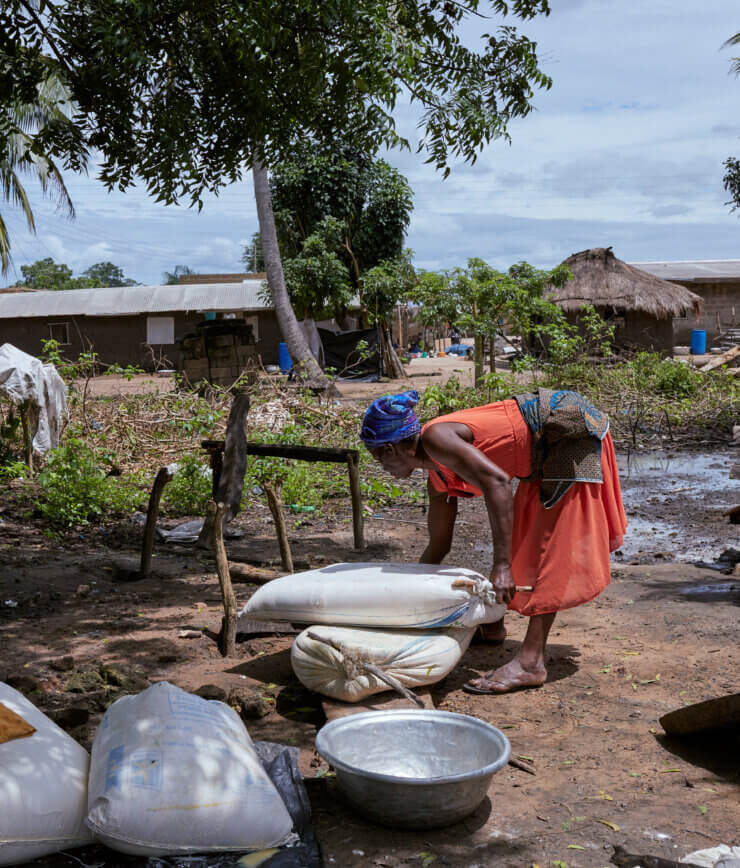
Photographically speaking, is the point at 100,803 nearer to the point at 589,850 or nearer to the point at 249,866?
the point at 249,866

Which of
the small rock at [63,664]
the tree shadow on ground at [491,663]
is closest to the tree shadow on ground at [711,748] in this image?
the tree shadow on ground at [491,663]

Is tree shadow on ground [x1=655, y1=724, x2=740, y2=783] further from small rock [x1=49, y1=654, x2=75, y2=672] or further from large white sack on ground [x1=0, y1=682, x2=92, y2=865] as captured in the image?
small rock [x1=49, y1=654, x2=75, y2=672]

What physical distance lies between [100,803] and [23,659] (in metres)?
1.82

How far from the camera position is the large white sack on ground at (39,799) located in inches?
84.4

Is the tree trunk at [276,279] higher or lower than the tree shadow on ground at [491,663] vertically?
higher

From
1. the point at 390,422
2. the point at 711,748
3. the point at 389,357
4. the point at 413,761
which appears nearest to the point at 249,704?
the point at 413,761

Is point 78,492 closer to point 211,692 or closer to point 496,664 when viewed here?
point 211,692

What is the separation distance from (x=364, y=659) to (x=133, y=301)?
76.9 ft

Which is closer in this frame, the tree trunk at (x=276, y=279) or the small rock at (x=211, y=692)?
the small rock at (x=211, y=692)

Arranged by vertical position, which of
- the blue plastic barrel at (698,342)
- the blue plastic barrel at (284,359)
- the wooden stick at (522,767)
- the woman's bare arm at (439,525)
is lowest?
the wooden stick at (522,767)

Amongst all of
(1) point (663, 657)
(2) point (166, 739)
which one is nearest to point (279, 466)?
(1) point (663, 657)

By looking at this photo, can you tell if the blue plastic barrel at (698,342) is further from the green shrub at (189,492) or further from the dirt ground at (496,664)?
the green shrub at (189,492)

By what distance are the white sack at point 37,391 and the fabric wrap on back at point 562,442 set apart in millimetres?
6077

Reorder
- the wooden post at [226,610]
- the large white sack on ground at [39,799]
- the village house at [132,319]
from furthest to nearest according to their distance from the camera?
the village house at [132,319], the wooden post at [226,610], the large white sack on ground at [39,799]
